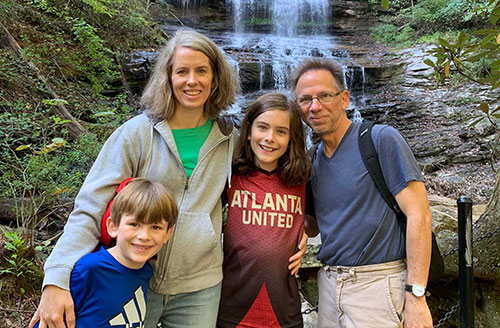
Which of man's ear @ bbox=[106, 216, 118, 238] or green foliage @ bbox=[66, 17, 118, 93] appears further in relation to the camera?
green foliage @ bbox=[66, 17, 118, 93]

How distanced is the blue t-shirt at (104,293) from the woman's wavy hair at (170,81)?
71 centimetres

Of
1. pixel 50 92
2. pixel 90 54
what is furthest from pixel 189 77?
pixel 90 54

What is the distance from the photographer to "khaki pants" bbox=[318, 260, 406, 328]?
1608mm

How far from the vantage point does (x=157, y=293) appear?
1.59m

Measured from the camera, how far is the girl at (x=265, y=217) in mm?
1652

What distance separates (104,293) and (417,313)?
1.36 m

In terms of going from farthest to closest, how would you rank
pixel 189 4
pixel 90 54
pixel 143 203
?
pixel 189 4
pixel 90 54
pixel 143 203

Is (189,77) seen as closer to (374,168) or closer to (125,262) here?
(125,262)

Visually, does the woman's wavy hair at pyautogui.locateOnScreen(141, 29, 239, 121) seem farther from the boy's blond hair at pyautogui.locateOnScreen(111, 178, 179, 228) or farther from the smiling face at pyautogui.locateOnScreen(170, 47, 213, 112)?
the boy's blond hair at pyautogui.locateOnScreen(111, 178, 179, 228)

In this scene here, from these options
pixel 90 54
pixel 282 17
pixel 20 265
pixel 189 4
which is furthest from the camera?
pixel 282 17

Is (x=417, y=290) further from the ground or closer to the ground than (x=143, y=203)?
closer to the ground

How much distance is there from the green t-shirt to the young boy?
0.22 m

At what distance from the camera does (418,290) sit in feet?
5.09

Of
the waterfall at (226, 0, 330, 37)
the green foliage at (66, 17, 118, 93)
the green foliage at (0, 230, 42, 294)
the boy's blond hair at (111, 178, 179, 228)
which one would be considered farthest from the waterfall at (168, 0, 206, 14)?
the boy's blond hair at (111, 178, 179, 228)
